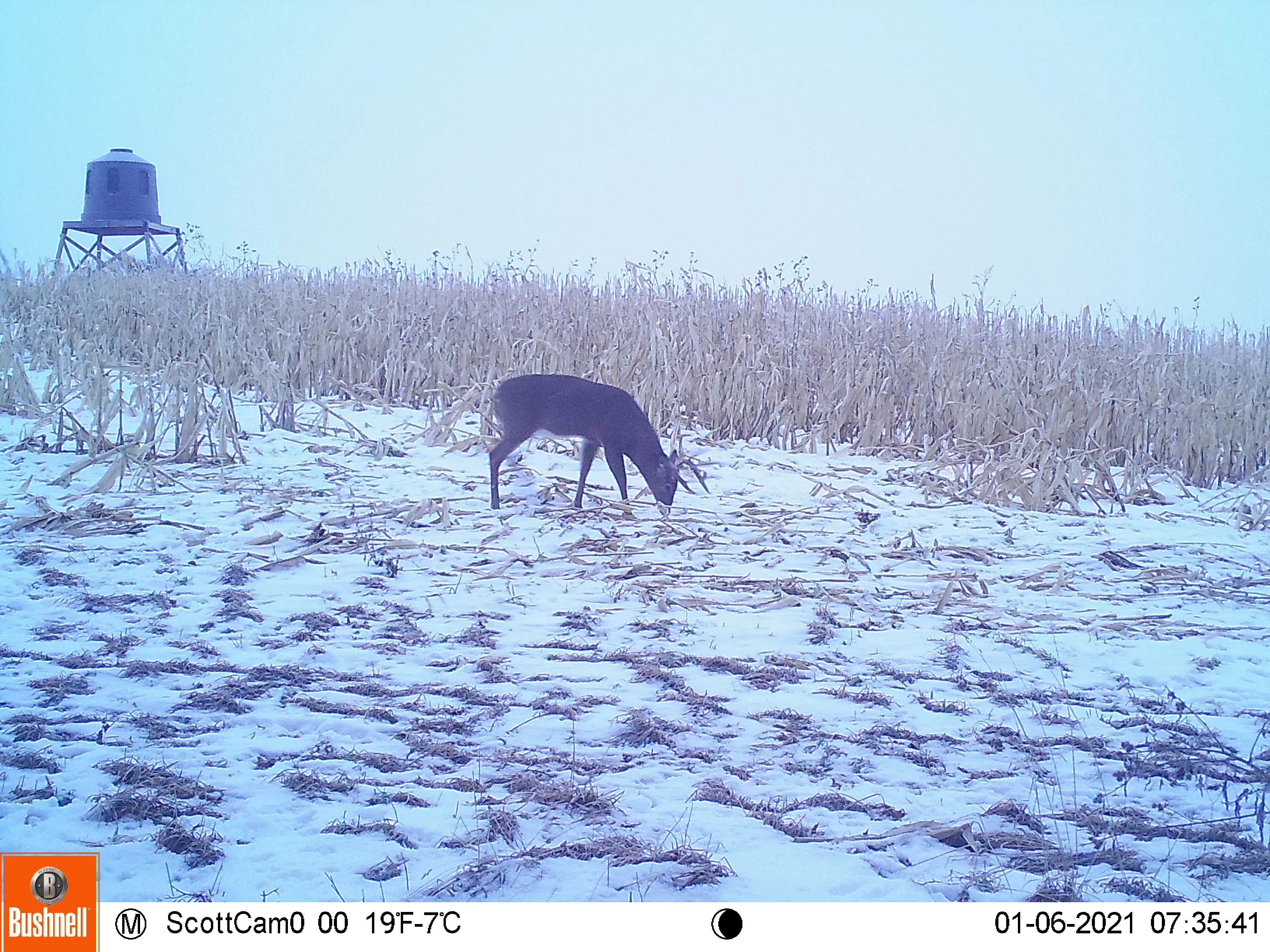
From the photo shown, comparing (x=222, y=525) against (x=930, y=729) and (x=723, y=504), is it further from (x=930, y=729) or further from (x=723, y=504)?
(x=930, y=729)

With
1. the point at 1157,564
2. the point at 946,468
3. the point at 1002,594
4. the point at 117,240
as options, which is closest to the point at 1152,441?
the point at 946,468

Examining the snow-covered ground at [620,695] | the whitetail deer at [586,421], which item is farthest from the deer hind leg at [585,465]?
the snow-covered ground at [620,695]

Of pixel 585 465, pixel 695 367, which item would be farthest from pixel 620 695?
pixel 695 367

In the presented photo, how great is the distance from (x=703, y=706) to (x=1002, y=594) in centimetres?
137

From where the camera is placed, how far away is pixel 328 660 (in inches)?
90.4

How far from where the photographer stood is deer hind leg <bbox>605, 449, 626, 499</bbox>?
169 inches

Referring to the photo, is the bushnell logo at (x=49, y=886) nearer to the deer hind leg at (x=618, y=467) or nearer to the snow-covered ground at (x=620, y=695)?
the snow-covered ground at (x=620, y=695)
